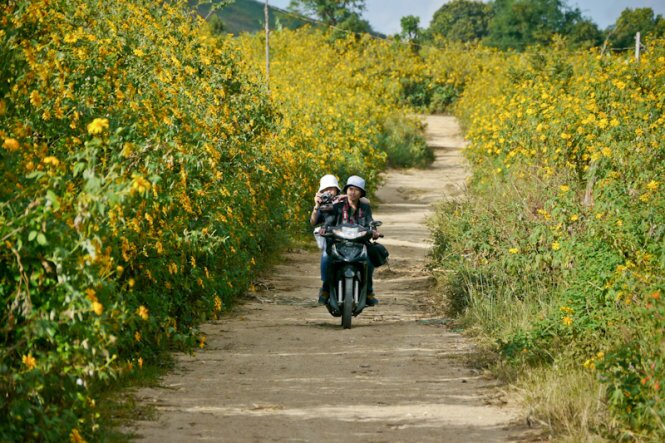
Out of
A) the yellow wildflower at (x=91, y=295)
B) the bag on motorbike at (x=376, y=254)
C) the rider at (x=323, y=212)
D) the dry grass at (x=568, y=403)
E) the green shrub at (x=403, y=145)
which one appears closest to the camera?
the yellow wildflower at (x=91, y=295)

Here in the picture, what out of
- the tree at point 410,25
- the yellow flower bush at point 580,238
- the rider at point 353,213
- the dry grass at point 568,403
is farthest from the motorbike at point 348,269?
the tree at point 410,25

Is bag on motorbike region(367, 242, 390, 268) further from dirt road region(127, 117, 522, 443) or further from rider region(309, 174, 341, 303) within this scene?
dirt road region(127, 117, 522, 443)

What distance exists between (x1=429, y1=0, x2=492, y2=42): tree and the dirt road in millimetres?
105996

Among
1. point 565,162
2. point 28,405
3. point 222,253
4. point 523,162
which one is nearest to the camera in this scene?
point 28,405

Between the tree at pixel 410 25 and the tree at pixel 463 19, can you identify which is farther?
the tree at pixel 463 19

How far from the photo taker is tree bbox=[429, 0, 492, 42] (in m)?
116

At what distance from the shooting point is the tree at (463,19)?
116188 mm

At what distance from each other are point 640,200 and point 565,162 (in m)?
4.45

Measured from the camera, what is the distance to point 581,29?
82.8m

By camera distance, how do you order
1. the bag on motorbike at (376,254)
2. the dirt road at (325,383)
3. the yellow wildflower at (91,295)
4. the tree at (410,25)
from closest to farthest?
the yellow wildflower at (91,295), the dirt road at (325,383), the bag on motorbike at (376,254), the tree at (410,25)

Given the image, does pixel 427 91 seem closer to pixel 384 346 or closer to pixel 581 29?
pixel 581 29

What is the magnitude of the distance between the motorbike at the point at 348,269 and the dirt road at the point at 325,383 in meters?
0.24

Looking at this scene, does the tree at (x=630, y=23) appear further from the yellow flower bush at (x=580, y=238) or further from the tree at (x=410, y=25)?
the yellow flower bush at (x=580, y=238)

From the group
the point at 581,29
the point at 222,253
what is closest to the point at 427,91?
A: the point at 581,29
